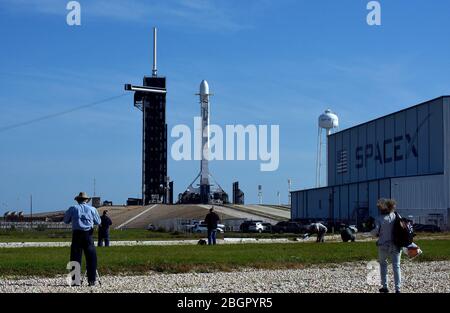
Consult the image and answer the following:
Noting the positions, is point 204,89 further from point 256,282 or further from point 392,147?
point 256,282

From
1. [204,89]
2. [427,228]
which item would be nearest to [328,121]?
[204,89]

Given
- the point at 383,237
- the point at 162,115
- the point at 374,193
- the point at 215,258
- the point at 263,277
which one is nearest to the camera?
the point at 383,237

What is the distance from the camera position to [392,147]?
272ft

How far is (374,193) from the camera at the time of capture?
80.8 metres

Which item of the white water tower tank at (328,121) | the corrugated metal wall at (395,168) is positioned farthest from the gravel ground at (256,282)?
the white water tower tank at (328,121)

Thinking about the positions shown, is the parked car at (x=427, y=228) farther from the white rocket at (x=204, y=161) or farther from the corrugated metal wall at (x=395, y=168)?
the white rocket at (x=204, y=161)

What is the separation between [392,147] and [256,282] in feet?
217

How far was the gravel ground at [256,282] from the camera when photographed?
16594 mm

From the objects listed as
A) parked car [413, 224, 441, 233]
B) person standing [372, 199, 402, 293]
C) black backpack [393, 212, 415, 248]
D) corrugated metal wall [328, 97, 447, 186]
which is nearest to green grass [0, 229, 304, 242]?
parked car [413, 224, 441, 233]

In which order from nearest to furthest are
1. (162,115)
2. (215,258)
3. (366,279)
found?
1. (366,279)
2. (215,258)
3. (162,115)


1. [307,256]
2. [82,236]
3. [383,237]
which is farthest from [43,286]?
[307,256]

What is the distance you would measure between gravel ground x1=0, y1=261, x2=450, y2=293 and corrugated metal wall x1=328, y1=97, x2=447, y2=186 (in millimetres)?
51294

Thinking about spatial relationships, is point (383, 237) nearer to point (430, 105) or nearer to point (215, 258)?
point (215, 258)

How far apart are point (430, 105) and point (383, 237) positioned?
200 feet
